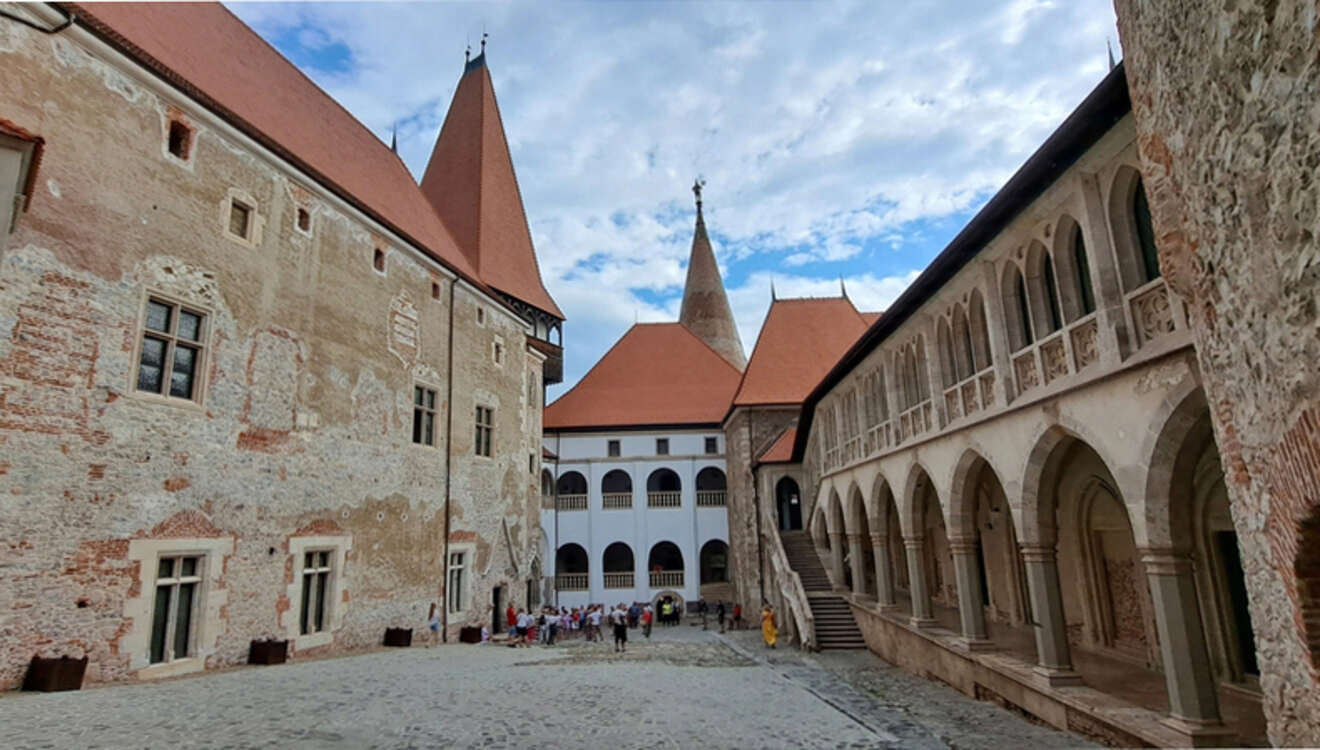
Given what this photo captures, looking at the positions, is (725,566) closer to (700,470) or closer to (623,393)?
(700,470)

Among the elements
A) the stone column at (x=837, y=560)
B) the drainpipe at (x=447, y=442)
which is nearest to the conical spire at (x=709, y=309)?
the stone column at (x=837, y=560)

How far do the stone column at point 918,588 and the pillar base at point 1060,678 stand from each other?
5.12 m

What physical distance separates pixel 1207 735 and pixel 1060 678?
250 cm

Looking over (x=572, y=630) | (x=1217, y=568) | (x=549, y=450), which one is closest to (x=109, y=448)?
(x=1217, y=568)

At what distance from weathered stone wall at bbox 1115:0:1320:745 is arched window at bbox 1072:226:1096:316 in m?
4.75

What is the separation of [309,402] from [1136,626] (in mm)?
14763

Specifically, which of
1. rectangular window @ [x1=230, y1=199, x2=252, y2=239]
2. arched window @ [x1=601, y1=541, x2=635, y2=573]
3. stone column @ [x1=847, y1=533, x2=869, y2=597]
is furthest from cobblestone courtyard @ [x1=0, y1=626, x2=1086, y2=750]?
arched window @ [x1=601, y1=541, x2=635, y2=573]

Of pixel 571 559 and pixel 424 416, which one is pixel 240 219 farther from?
pixel 571 559

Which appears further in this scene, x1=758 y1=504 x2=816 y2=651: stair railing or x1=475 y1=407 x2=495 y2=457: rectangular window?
x1=475 y1=407 x2=495 y2=457: rectangular window

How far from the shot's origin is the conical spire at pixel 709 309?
1927 inches

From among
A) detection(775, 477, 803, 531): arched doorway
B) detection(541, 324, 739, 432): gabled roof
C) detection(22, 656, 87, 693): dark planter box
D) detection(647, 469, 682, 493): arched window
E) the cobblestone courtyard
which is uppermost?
detection(541, 324, 739, 432): gabled roof

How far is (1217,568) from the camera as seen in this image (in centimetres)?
927

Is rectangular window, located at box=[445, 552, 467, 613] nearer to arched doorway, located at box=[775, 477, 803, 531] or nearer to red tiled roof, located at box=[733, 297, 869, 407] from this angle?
arched doorway, located at box=[775, 477, 803, 531]

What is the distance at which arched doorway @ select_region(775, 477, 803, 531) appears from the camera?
92.7ft
